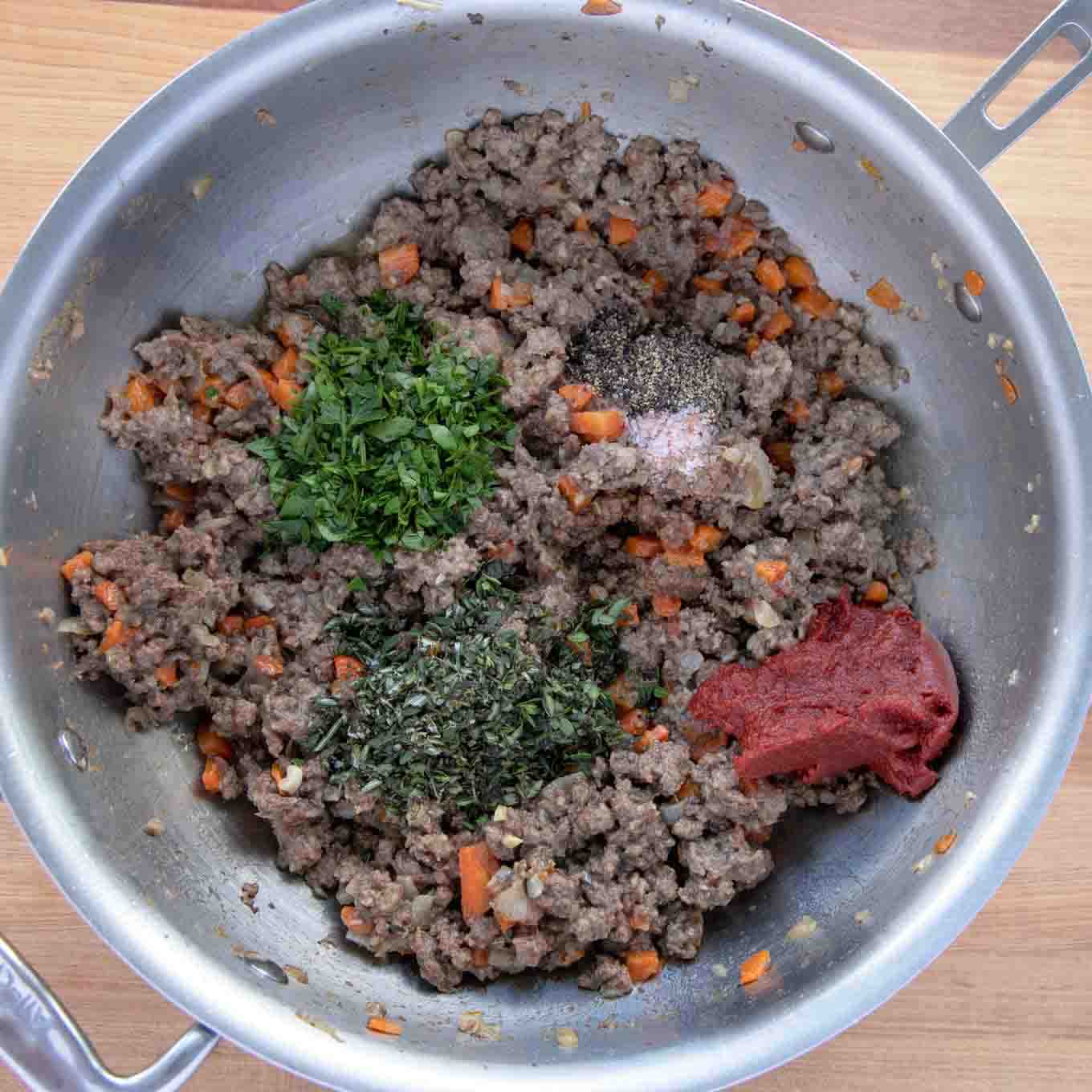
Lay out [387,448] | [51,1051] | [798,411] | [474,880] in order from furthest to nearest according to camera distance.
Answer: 1. [798,411]
2. [387,448]
3. [474,880]
4. [51,1051]

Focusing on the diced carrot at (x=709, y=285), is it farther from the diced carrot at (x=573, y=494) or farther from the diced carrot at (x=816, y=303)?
the diced carrot at (x=573, y=494)

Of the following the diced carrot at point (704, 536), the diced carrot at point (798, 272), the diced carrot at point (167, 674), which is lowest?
the diced carrot at point (167, 674)

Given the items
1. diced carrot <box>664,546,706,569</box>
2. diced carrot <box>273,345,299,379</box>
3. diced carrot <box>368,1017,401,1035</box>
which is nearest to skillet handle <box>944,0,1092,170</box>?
diced carrot <box>664,546,706,569</box>

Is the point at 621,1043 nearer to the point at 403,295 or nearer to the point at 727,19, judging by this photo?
the point at 403,295

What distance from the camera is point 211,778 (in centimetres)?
300

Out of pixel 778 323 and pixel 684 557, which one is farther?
pixel 778 323

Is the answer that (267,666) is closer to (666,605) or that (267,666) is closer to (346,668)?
(346,668)

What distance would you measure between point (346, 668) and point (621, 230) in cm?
156

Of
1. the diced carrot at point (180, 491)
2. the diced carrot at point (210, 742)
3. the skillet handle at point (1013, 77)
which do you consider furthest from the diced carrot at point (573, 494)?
the skillet handle at point (1013, 77)

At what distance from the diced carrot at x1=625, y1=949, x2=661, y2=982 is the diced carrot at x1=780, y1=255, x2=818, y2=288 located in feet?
6.71

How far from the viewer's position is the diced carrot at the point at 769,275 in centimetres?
319

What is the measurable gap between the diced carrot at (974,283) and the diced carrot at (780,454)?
0.69 metres

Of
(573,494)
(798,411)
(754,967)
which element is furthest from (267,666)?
(798,411)

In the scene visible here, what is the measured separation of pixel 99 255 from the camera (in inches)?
107
